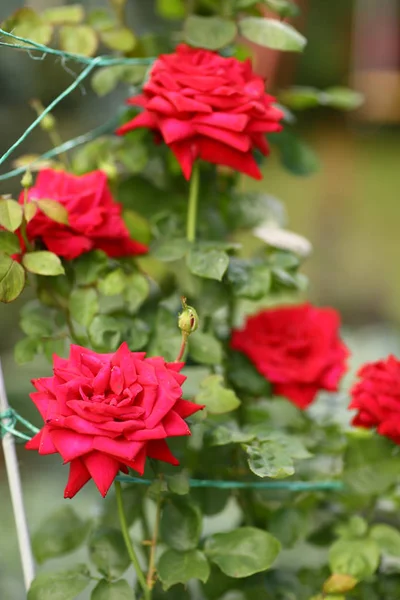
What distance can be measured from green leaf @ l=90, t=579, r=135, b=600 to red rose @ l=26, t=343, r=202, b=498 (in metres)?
0.14

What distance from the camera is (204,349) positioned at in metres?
0.77

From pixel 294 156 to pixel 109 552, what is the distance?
0.53m

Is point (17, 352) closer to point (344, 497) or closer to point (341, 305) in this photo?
point (344, 497)

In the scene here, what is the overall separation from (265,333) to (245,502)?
197 mm

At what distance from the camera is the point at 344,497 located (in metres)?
0.85

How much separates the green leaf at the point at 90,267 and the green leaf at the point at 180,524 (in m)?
0.23

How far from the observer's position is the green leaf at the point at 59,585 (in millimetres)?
650

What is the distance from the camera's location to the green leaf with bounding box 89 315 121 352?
0.72 m

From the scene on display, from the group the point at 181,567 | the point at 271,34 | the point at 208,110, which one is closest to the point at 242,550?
the point at 181,567

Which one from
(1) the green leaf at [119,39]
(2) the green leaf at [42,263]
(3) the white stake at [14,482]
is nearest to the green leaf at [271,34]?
(1) the green leaf at [119,39]

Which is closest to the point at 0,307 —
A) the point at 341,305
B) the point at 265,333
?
the point at 265,333

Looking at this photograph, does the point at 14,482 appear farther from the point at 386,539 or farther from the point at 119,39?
the point at 119,39

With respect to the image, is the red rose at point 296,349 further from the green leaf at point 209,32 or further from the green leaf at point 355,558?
the green leaf at point 209,32

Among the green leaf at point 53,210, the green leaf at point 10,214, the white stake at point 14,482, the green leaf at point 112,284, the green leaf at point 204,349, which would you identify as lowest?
the white stake at point 14,482
